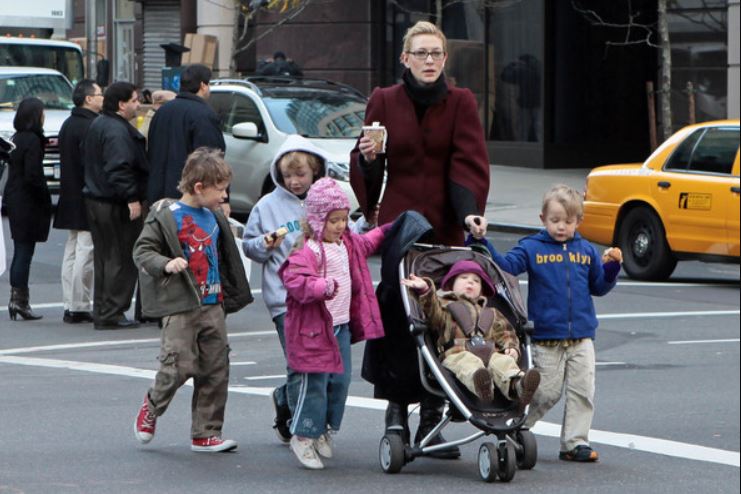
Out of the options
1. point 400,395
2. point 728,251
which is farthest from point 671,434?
point 728,251

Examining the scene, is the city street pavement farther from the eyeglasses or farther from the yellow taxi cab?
the eyeglasses

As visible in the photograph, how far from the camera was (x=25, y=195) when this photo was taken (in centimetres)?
1424

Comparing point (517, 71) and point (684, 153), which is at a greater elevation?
point (517, 71)

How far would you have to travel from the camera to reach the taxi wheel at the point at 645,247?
16703mm

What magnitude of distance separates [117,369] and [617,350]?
3.69 m

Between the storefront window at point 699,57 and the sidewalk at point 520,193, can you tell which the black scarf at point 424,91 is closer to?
the sidewalk at point 520,193

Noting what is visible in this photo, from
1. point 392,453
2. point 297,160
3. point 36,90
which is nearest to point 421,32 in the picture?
point 297,160

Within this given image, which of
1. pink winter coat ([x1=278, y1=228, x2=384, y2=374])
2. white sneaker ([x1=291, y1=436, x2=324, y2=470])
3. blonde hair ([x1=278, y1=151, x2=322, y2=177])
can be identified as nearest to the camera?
pink winter coat ([x1=278, y1=228, x2=384, y2=374])

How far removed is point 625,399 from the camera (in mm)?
10086

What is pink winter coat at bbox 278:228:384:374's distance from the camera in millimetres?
7672

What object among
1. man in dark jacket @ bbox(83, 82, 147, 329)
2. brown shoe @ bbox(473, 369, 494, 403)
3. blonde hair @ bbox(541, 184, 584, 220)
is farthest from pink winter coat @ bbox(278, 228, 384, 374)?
man in dark jacket @ bbox(83, 82, 147, 329)

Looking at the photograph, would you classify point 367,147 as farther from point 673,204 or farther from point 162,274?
point 673,204

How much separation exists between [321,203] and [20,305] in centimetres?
708

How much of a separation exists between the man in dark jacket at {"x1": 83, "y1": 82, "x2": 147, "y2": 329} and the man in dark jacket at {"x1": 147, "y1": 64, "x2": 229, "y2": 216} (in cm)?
30
